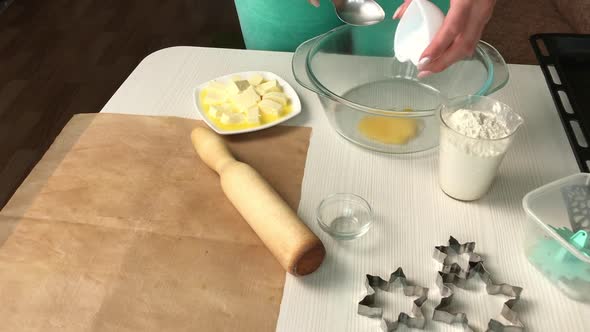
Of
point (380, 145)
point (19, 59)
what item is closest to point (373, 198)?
point (380, 145)

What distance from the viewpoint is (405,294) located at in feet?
1.84

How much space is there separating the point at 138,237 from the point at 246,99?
0.28m

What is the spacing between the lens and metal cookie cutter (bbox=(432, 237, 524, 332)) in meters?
0.52

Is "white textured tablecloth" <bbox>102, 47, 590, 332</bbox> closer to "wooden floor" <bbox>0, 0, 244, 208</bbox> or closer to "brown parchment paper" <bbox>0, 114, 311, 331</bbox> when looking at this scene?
"brown parchment paper" <bbox>0, 114, 311, 331</bbox>

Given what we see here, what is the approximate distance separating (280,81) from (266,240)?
342 mm

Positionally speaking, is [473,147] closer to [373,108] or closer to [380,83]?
[373,108]

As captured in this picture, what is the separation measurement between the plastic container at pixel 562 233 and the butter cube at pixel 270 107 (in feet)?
1.24

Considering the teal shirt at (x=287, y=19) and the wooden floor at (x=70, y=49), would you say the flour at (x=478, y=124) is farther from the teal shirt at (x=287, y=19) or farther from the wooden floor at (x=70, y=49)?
the wooden floor at (x=70, y=49)

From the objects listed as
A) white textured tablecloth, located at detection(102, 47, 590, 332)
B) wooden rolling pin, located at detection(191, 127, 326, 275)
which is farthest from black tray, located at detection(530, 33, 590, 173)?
wooden rolling pin, located at detection(191, 127, 326, 275)

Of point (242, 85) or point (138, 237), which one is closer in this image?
point (138, 237)

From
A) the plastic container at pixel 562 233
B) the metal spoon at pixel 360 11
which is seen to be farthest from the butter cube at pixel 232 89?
the plastic container at pixel 562 233

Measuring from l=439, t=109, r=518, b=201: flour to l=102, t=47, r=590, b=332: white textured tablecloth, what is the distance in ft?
0.14

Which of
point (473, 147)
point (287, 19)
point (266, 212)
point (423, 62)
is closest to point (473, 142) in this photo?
point (473, 147)

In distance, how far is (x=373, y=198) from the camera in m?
0.67
